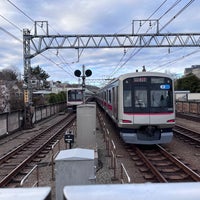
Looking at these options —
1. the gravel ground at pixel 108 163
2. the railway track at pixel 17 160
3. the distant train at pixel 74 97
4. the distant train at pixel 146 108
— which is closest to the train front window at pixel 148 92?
the distant train at pixel 146 108

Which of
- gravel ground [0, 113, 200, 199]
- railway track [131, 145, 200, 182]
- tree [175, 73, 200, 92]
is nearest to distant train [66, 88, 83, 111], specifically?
gravel ground [0, 113, 200, 199]

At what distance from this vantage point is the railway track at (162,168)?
8.28 meters

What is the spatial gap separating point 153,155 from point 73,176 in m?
7.42

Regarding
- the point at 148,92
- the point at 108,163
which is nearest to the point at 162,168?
the point at 108,163

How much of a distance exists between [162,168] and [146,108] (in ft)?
11.6

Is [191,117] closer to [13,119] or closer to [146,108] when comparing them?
[13,119]

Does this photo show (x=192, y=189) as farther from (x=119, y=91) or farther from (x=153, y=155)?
(x=119, y=91)

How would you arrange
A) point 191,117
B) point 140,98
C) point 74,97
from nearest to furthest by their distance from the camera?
point 140,98
point 191,117
point 74,97

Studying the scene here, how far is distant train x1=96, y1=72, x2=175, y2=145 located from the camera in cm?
1267

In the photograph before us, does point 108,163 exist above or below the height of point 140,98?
below

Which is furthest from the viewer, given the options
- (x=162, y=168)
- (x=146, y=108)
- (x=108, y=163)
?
(x=146, y=108)

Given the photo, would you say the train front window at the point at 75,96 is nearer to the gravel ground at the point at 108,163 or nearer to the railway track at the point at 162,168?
the gravel ground at the point at 108,163

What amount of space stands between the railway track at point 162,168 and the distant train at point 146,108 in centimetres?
65

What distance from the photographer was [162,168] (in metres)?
9.69
